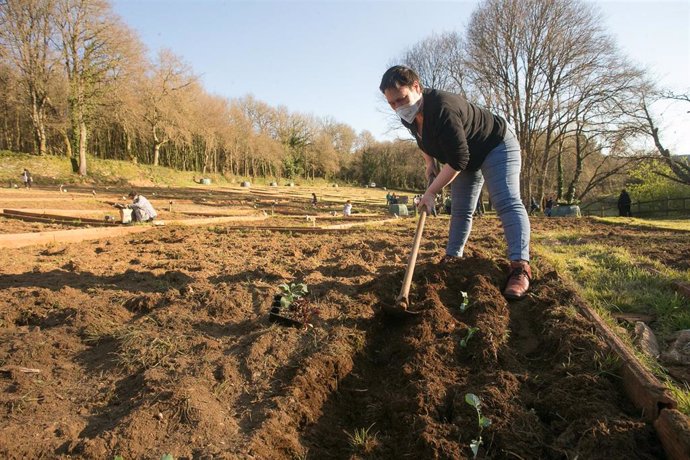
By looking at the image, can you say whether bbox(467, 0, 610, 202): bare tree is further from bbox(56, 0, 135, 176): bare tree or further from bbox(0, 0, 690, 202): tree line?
bbox(56, 0, 135, 176): bare tree

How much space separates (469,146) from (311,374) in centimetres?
219

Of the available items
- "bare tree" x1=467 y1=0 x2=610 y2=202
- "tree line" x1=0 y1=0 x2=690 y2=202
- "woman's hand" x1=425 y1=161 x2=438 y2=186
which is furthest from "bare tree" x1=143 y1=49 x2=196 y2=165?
"woman's hand" x1=425 y1=161 x2=438 y2=186

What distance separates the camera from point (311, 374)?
2164mm

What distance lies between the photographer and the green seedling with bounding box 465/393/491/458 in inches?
61.8

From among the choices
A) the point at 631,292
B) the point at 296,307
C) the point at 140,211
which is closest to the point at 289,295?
the point at 296,307

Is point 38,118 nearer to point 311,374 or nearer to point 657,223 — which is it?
point 311,374

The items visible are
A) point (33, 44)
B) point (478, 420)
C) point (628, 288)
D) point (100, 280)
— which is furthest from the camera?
point (33, 44)

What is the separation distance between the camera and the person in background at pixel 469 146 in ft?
9.55

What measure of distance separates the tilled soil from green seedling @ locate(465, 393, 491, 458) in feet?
0.09

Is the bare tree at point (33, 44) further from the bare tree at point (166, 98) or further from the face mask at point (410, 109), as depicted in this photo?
the face mask at point (410, 109)

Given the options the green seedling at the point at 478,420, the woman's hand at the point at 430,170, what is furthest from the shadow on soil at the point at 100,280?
the green seedling at the point at 478,420

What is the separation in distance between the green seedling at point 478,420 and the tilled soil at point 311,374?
0.03 m

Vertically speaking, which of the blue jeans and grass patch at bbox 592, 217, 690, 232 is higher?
the blue jeans

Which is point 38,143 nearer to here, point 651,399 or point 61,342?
point 61,342
